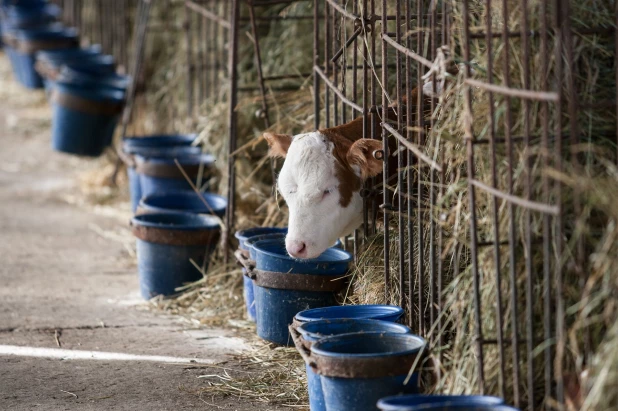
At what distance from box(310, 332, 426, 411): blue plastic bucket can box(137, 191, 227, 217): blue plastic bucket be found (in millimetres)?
3141

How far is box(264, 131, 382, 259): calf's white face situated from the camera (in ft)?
16.3

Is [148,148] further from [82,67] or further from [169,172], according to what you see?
[82,67]

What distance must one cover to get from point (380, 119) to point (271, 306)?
113cm

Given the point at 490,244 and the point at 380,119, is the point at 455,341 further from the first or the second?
the point at 380,119

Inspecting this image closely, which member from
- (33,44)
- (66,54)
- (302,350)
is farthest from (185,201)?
(33,44)

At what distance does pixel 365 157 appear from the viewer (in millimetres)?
5008

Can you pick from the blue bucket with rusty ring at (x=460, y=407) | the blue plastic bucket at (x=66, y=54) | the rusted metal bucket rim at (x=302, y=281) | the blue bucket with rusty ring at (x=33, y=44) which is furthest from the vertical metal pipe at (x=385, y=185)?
the blue bucket with rusty ring at (x=33, y=44)

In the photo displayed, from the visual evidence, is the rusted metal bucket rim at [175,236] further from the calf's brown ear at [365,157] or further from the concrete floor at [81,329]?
the calf's brown ear at [365,157]

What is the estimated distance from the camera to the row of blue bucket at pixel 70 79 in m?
9.41

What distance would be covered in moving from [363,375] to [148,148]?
15.3ft

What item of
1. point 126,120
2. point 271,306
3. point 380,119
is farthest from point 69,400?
point 126,120

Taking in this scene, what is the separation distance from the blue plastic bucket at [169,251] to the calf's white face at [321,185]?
1.36 m

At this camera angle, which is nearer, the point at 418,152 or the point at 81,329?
the point at 418,152

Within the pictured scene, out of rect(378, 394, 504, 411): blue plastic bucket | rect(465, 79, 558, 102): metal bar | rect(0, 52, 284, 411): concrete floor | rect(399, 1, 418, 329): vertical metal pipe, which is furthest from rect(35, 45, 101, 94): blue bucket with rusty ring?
rect(378, 394, 504, 411): blue plastic bucket
